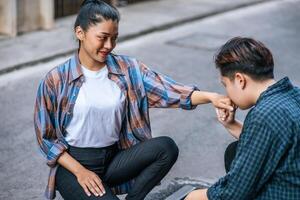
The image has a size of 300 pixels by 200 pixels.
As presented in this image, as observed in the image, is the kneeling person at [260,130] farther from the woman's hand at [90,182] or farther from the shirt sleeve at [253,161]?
the woman's hand at [90,182]

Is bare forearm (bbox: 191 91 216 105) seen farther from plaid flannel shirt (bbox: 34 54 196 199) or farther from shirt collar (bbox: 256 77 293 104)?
shirt collar (bbox: 256 77 293 104)

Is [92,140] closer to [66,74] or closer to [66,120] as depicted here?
[66,120]

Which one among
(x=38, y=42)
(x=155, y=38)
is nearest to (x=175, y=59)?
(x=155, y=38)

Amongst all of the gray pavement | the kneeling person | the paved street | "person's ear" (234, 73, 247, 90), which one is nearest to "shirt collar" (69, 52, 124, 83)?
the kneeling person

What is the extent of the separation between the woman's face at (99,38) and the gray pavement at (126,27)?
4931 millimetres

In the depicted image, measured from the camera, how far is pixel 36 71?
27.5ft

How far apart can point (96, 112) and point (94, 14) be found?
1.79ft

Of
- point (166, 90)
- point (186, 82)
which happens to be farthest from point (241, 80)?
point (186, 82)

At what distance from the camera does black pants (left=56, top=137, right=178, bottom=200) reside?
3.63 m

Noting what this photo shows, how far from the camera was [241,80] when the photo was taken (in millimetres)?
2885

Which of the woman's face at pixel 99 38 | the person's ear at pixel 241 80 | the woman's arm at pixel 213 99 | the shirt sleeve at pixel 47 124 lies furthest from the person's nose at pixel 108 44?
the person's ear at pixel 241 80

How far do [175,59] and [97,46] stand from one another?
5.91m

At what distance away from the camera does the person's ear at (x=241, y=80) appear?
2873mm

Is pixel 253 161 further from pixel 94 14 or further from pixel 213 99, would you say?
pixel 94 14
